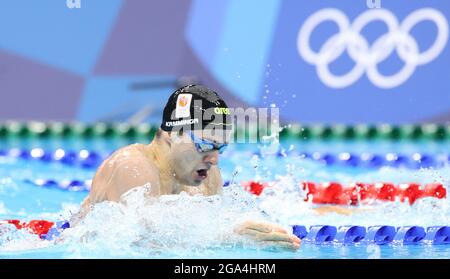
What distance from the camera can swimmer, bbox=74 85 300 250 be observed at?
3.18m

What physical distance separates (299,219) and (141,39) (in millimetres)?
3208

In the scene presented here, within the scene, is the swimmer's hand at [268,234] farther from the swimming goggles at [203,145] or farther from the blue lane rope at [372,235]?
the blue lane rope at [372,235]

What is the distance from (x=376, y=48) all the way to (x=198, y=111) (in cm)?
412

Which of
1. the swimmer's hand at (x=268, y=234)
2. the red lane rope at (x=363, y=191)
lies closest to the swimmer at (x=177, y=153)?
the swimmer's hand at (x=268, y=234)

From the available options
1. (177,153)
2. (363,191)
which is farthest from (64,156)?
(177,153)

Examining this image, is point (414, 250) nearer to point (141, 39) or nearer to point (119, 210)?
point (119, 210)

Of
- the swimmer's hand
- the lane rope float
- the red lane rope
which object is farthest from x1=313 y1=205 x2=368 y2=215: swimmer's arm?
the swimmer's hand

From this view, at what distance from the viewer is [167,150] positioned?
3.30m

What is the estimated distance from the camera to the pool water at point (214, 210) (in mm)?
3123

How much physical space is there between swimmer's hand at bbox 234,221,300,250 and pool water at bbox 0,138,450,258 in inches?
Answer: 1.9

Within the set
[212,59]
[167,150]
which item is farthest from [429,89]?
[167,150]

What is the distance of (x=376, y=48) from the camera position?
712 centimetres

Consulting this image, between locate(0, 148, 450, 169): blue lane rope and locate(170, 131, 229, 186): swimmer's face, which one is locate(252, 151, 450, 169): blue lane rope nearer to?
locate(0, 148, 450, 169): blue lane rope

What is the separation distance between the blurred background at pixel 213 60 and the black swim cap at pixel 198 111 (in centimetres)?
390
